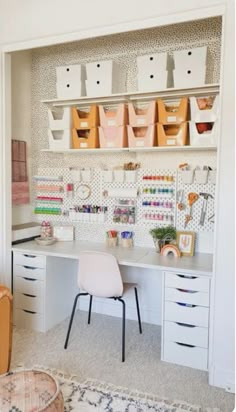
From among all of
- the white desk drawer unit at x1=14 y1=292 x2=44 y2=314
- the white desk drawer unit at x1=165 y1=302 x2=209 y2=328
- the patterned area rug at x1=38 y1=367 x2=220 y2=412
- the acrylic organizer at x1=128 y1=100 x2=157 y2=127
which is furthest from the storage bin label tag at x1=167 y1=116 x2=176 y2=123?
the patterned area rug at x1=38 y1=367 x2=220 y2=412

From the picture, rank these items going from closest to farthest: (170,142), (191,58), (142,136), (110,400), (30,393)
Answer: (30,393) → (110,400) → (191,58) → (170,142) → (142,136)

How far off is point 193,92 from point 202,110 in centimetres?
17

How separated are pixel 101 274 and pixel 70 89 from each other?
1.57 meters

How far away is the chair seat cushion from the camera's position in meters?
1.67

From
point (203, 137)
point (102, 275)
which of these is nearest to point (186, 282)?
point (102, 275)

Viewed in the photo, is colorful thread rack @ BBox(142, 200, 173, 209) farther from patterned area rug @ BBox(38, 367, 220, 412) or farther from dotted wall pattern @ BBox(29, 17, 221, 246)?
patterned area rug @ BBox(38, 367, 220, 412)

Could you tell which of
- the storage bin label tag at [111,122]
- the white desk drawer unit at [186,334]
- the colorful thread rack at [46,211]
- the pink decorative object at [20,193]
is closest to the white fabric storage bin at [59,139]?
the storage bin label tag at [111,122]

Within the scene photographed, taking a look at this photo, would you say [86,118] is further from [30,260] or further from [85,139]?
[30,260]

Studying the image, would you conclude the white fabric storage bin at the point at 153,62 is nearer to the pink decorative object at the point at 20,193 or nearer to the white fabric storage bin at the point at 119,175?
the white fabric storage bin at the point at 119,175

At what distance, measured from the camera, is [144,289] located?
10.3 ft

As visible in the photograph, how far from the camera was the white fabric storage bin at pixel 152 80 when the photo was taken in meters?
2.67

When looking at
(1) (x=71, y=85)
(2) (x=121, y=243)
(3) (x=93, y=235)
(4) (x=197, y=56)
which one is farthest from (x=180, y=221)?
(1) (x=71, y=85)

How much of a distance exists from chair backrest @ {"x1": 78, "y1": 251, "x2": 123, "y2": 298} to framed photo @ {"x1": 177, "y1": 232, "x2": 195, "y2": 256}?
0.63m

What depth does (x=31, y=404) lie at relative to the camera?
1685 millimetres
